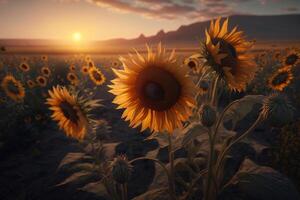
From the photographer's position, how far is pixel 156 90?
9.00ft

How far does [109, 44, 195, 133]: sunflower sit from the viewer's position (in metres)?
2.54

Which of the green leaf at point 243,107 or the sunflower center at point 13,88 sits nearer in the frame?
the green leaf at point 243,107

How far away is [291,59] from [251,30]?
102 m

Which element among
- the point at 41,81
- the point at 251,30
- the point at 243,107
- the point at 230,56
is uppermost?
the point at 251,30

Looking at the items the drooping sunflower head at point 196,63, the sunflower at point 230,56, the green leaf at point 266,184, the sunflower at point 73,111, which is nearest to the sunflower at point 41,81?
the drooping sunflower head at point 196,63

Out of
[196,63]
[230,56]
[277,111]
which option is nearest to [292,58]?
[196,63]

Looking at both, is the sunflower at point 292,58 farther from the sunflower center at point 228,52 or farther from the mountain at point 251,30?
the mountain at point 251,30

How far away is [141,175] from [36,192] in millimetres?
1658

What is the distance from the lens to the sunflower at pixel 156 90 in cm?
254

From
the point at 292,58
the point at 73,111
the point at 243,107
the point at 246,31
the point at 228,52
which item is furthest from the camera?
the point at 246,31

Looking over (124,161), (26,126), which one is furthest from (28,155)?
(124,161)

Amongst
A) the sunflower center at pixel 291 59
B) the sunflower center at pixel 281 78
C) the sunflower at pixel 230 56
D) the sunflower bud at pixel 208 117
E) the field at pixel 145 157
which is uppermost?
the sunflower at pixel 230 56

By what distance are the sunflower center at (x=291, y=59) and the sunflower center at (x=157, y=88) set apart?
21.1 feet

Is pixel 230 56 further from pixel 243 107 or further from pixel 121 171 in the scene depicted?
pixel 121 171
